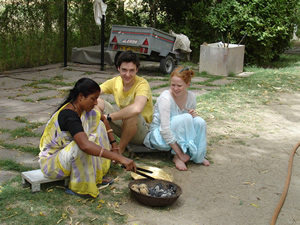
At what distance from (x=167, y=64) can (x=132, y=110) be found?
596 centimetres

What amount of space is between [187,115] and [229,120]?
195cm

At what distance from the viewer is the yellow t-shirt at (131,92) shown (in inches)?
162

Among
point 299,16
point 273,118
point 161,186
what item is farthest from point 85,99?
point 299,16

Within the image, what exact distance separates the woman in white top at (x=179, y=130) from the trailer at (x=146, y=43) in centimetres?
515

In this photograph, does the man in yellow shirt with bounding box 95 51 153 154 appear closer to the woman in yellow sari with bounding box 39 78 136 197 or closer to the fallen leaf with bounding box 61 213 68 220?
the woman in yellow sari with bounding box 39 78 136 197

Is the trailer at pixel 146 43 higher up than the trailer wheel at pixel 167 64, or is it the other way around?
the trailer at pixel 146 43

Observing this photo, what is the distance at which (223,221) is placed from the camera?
2.98 meters

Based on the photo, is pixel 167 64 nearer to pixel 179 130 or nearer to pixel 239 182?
pixel 179 130

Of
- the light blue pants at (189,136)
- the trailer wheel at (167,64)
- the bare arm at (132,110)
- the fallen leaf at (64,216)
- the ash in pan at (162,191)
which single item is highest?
the trailer wheel at (167,64)

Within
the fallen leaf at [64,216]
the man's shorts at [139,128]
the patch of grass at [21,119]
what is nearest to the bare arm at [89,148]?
the fallen leaf at [64,216]

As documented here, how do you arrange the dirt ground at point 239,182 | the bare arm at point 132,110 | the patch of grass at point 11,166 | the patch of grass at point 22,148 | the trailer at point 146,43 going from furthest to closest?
the trailer at point 146,43, the patch of grass at point 22,148, the bare arm at point 132,110, the patch of grass at point 11,166, the dirt ground at point 239,182

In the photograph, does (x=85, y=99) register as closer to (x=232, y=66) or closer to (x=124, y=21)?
(x=232, y=66)

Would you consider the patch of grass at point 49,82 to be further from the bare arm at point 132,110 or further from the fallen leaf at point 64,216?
the fallen leaf at point 64,216

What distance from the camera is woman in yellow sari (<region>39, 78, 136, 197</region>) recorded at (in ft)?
9.77
